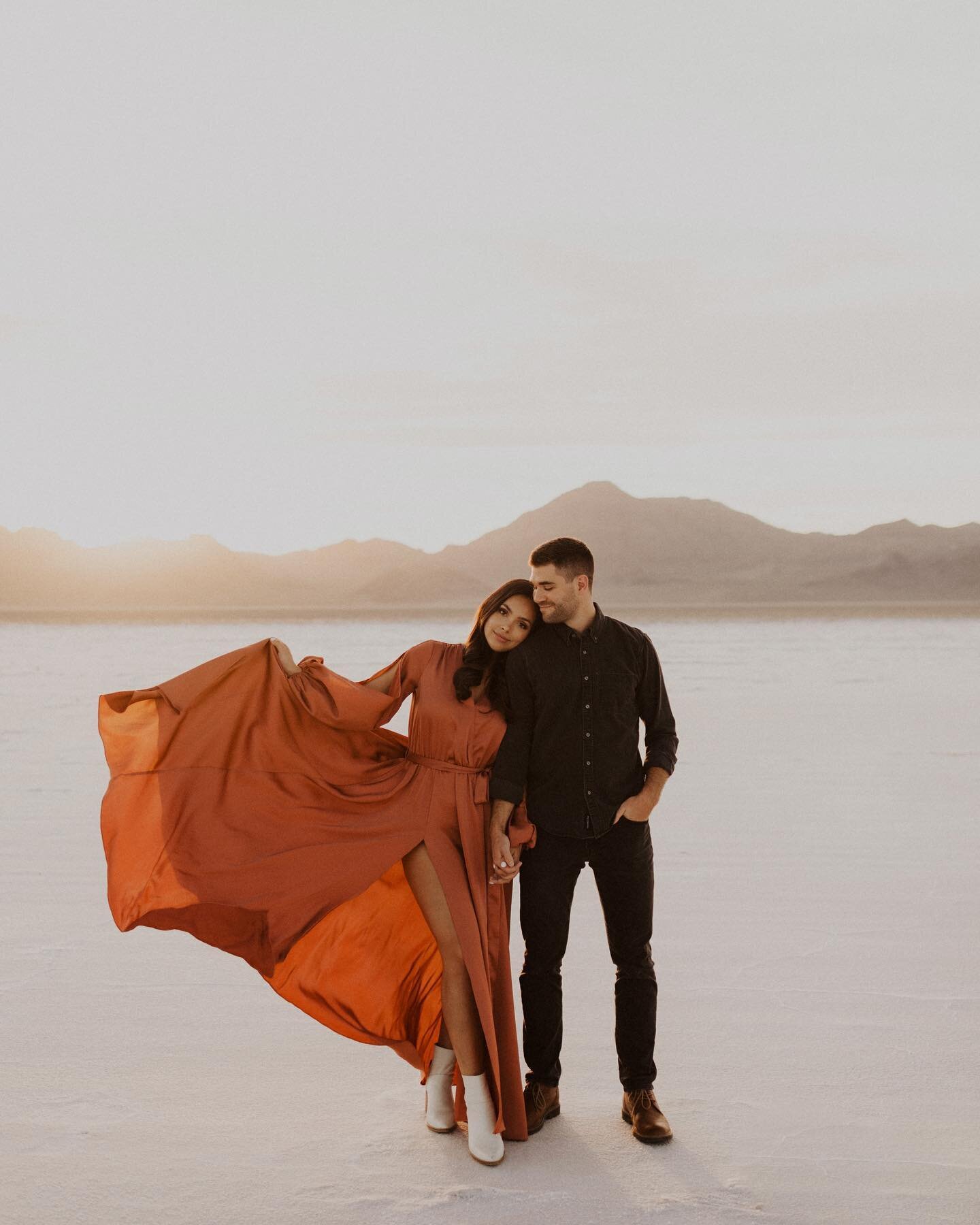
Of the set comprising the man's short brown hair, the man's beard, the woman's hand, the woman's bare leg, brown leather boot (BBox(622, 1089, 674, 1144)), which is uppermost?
the man's short brown hair

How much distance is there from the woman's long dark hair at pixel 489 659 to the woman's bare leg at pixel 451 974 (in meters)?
0.45

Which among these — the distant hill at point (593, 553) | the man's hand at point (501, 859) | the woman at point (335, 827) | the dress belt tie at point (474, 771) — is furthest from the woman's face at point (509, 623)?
the distant hill at point (593, 553)

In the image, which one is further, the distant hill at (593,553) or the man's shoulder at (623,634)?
the distant hill at (593,553)

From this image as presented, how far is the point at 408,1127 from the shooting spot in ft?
12.3

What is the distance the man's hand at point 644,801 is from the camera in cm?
367

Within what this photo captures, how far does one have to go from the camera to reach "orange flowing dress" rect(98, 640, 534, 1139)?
372 centimetres

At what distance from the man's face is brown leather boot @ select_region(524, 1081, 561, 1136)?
1336 millimetres

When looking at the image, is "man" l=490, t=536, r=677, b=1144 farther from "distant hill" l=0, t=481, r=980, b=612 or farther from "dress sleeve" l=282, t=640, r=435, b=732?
"distant hill" l=0, t=481, r=980, b=612

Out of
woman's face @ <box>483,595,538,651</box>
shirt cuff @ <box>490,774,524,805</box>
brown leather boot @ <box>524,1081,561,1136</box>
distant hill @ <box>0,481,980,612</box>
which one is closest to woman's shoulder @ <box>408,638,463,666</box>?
woman's face @ <box>483,595,538,651</box>

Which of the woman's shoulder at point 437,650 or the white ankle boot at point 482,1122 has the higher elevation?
the woman's shoulder at point 437,650

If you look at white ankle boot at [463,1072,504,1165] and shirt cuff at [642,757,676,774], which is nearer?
white ankle boot at [463,1072,504,1165]

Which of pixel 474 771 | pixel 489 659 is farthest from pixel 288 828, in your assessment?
pixel 489 659

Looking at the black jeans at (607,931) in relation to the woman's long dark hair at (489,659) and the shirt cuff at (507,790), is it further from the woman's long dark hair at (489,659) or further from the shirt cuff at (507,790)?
the woman's long dark hair at (489,659)

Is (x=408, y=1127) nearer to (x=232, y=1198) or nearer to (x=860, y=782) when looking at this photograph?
(x=232, y=1198)
